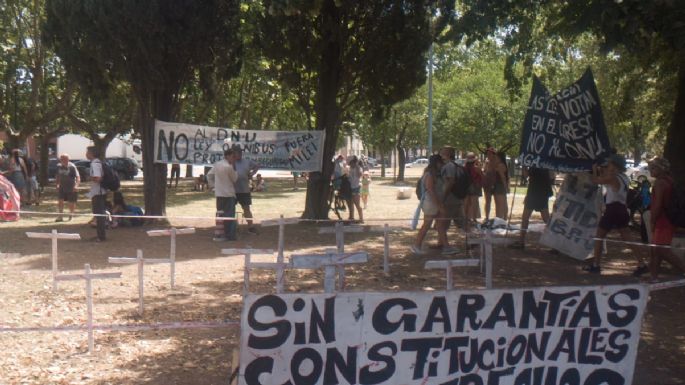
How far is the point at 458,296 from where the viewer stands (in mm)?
4555

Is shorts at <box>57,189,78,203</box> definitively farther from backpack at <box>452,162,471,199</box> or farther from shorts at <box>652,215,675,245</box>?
shorts at <box>652,215,675,245</box>

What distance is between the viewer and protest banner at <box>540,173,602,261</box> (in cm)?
1066

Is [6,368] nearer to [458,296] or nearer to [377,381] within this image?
[377,381]

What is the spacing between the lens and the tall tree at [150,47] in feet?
43.3

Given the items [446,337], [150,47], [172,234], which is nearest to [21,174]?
[150,47]

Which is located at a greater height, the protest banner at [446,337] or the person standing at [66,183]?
the person standing at [66,183]

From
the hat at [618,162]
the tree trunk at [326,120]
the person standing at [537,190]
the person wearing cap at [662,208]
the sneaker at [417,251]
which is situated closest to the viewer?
the person wearing cap at [662,208]

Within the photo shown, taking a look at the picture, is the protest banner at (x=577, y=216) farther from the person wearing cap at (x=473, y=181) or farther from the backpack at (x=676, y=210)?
the person wearing cap at (x=473, y=181)

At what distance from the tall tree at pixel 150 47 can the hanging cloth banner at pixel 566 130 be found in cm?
702

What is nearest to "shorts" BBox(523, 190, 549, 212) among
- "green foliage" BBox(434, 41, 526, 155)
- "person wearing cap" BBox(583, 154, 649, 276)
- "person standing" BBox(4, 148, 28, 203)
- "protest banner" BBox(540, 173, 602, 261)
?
"protest banner" BBox(540, 173, 602, 261)

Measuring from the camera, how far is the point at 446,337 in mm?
4551

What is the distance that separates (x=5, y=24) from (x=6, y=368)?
63.4 ft

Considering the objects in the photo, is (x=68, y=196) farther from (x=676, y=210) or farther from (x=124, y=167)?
(x=124, y=167)

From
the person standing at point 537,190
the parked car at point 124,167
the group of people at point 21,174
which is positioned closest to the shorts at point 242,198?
the person standing at point 537,190
